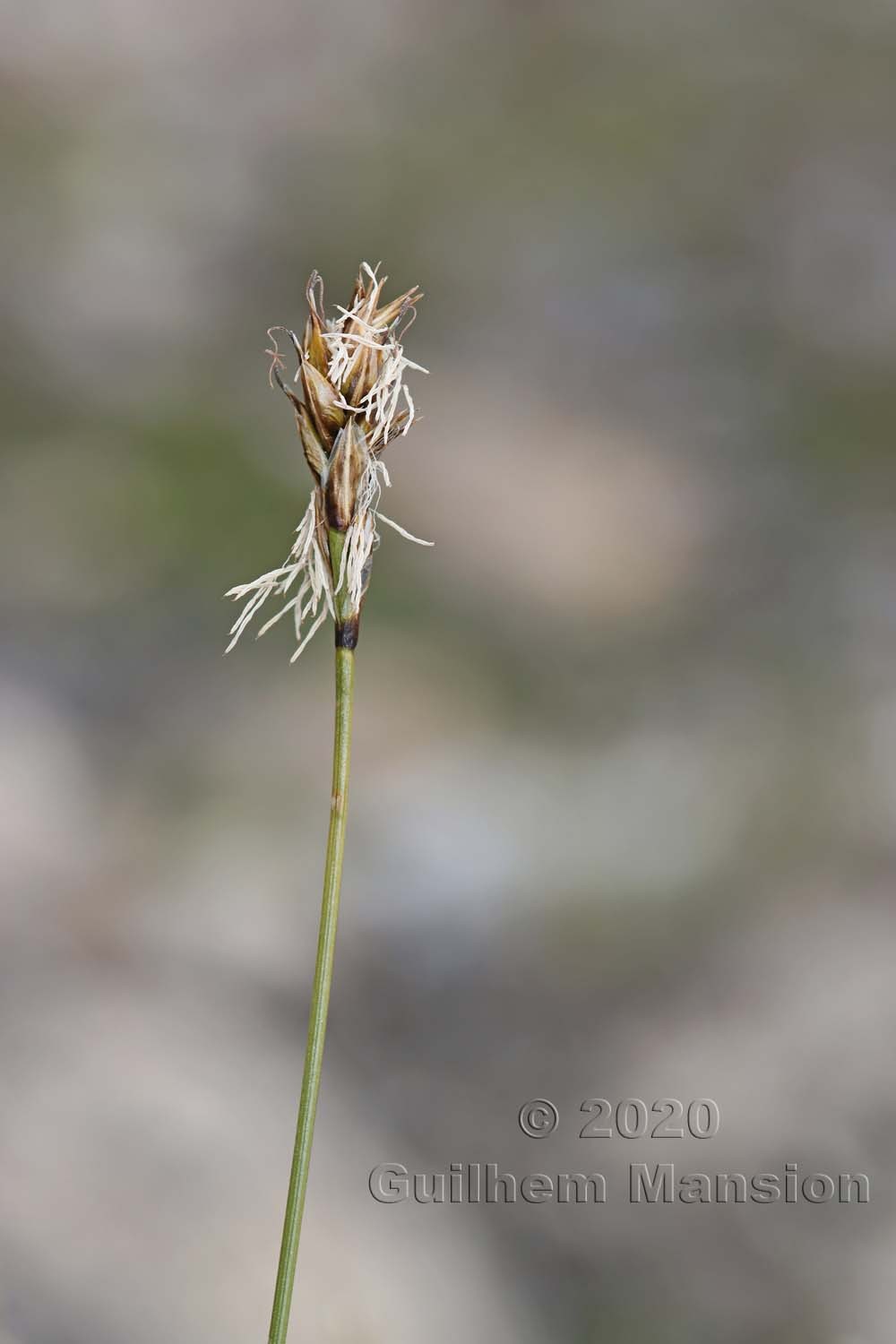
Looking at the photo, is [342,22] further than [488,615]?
Yes

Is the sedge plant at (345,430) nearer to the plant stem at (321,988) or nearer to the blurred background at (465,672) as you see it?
the plant stem at (321,988)

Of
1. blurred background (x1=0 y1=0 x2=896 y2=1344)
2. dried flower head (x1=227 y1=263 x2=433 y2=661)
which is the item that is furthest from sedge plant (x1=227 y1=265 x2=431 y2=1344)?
blurred background (x1=0 y1=0 x2=896 y2=1344)

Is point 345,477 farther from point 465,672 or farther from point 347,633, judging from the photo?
point 465,672

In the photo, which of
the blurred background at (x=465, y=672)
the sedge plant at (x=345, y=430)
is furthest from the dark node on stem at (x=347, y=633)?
the blurred background at (x=465, y=672)

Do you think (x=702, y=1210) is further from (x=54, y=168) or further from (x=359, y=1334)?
(x=54, y=168)

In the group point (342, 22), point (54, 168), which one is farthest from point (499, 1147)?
point (342, 22)

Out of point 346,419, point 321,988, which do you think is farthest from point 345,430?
point 321,988

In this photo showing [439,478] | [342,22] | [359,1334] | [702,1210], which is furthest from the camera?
[342,22]
